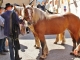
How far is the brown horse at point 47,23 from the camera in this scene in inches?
214

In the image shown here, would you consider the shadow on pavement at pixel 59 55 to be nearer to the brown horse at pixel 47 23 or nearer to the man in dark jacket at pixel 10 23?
the brown horse at pixel 47 23

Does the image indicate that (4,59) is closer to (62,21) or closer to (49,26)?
(49,26)

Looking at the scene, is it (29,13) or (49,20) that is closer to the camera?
(29,13)

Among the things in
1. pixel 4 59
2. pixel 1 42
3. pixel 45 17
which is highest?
pixel 45 17

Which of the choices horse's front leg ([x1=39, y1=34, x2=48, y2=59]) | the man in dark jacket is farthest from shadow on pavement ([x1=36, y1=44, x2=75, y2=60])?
the man in dark jacket

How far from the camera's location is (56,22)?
606cm

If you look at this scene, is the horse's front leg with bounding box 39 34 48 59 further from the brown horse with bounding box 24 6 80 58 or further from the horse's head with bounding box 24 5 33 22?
the horse's head with bounding box 24 5 33 22

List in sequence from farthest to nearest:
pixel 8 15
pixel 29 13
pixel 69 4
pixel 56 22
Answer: pixel 69 4
pixel 56 22
pixel 29 13
pixel 8 15

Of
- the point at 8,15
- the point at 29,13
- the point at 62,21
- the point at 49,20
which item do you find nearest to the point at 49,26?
the point at 49,20

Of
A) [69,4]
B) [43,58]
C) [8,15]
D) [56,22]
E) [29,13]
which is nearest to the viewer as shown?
[8,15]

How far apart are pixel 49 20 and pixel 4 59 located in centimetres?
218

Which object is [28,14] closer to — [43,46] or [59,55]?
[43,46]

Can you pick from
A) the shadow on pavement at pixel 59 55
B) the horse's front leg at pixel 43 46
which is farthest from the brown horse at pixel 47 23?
the shadow on pavement at pixel 59 55

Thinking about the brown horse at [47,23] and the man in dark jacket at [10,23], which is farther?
the brown horse at [47,23]
